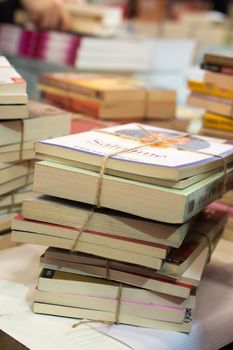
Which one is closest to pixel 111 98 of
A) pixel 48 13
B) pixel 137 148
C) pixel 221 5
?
pixel 137 148

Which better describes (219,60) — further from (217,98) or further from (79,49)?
(79,49)

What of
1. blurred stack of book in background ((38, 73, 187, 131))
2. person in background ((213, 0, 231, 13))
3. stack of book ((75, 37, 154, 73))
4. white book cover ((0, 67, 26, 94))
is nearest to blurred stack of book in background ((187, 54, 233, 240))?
blurred stack of book in background ((38, 73, 187, 131))

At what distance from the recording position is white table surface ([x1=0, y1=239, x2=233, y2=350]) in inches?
30.5

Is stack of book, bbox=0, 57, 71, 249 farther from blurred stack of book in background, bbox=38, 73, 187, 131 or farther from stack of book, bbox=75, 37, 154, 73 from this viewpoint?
stack of book, bbox=75, 37, 154, 73

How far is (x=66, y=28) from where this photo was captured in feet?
6.85

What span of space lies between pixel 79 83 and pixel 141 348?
844 millimetres

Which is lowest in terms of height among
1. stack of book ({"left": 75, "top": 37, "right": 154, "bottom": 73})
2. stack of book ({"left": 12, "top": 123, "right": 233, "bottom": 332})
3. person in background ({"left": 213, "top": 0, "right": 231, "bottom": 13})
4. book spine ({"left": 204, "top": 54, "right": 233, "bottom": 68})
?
stack of book ({"left": 12, "top": 123, "right": 233, "bottom": 332})

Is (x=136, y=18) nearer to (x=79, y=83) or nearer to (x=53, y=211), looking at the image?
(x=79, y=83)

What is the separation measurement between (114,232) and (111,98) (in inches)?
25.3

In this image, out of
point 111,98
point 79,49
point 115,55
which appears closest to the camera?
point 111,98

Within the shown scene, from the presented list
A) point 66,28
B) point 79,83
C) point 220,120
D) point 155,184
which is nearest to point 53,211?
point 155,184

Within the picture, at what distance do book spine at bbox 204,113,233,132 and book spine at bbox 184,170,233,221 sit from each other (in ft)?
0.91

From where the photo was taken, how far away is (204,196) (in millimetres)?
829

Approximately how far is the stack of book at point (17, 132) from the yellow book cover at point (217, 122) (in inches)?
12.4
